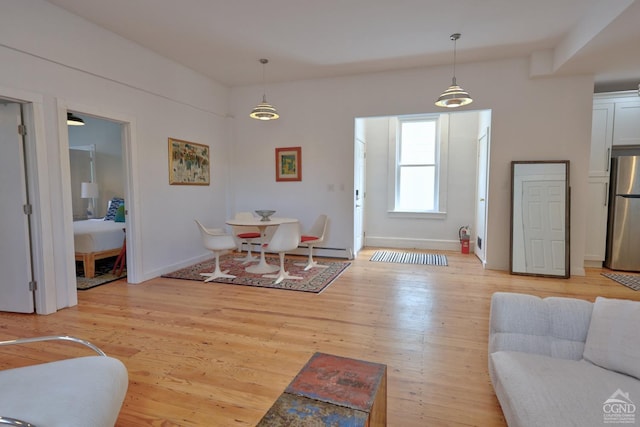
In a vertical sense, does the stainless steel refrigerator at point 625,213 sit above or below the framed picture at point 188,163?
below

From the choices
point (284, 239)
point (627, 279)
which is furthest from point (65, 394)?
point (627, 279)

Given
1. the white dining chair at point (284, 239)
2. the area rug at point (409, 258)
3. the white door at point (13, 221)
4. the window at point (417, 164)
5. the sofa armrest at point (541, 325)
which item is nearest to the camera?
the sofa armrest at point (541, 325)

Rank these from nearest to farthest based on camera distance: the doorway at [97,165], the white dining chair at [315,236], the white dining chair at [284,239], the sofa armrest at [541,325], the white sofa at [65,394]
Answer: the white sofa at [65,394], the sofa armrest at [541,325], the white dining chair at [284,239], the white dining chair at [315,236], the doorway at [97,165]

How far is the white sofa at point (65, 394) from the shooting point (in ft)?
3.75

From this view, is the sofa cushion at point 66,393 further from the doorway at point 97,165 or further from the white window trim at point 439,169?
the doorway at point 97,165

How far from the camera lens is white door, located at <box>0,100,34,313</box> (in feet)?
9.91

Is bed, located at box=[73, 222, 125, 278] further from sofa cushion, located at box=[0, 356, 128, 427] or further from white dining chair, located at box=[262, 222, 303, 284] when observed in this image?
sofa cushion, located at box=[0, 356, 128, 427]

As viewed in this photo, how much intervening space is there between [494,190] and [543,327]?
11.3 ft

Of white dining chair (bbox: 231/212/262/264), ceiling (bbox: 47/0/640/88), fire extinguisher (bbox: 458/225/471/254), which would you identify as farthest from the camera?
fire extinguisher (bbox: 458/225/471/254)

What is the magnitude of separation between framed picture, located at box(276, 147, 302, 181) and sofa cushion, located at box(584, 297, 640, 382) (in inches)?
178

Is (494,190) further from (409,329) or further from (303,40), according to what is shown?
(303,40)

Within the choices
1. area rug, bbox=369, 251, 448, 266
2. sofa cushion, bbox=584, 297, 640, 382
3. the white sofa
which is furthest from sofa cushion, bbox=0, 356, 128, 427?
area rug, bbox=369, 251, 448, 266

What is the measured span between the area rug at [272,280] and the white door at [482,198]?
214 centimetres

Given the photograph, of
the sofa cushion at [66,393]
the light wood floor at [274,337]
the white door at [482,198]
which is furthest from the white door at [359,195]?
the sofa cushion at [66,393]
